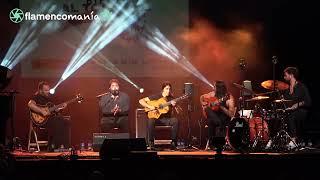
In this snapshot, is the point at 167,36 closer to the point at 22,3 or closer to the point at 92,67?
the point at 92,67

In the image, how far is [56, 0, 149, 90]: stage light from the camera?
12.3 m

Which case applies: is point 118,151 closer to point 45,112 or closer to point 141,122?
point 45,112

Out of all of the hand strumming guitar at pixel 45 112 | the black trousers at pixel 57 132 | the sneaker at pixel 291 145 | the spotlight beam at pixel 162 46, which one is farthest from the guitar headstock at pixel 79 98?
the sneaker at pixel 291 145

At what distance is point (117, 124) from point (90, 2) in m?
2.75

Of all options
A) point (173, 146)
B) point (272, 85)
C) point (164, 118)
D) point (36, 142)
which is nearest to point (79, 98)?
point (36, 142)

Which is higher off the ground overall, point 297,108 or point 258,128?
point 297,108

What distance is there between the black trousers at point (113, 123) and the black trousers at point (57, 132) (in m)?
0.75

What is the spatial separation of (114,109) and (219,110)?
2060 millimetres

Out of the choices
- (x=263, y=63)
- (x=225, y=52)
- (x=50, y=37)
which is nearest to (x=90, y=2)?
(x=50, y=37)

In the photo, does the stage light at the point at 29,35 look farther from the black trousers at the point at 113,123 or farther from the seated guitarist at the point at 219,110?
the seated guitarist at the point at 219,110

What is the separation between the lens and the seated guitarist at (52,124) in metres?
11.1

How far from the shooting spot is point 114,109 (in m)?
11.5

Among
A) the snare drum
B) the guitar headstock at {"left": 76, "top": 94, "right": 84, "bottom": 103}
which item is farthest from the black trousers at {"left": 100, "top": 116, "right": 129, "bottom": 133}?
the snare drum

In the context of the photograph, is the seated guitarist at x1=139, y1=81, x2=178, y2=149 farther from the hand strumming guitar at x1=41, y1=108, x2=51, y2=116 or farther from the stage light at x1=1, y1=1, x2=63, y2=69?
the stage light at x1=1, y1=1, x2=63, y2=69
